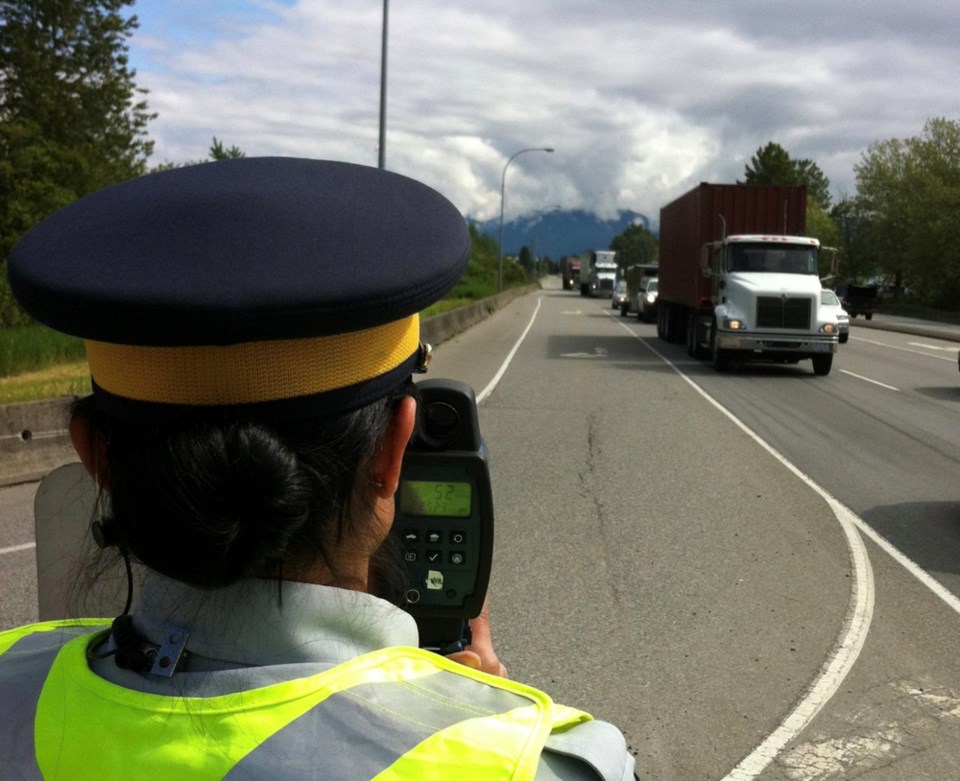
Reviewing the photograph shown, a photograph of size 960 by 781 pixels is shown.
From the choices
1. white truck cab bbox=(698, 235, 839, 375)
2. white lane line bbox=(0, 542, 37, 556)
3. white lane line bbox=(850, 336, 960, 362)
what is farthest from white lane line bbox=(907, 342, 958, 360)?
white lane line bbox=(0, 542, 37, 556)

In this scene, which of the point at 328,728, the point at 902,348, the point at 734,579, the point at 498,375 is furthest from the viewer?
the point at 902,348

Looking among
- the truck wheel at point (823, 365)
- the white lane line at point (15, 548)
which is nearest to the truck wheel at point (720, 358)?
the truck wheel at point (823, 365)

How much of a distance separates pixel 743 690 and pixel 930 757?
859 mm

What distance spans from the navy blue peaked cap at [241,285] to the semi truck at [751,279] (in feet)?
68.7

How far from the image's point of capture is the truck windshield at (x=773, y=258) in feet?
74.6

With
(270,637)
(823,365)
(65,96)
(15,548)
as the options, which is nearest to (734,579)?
(15,548)

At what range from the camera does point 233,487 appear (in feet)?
3.63

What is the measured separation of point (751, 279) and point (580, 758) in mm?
22100

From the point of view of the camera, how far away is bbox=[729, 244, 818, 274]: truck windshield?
2273 cm

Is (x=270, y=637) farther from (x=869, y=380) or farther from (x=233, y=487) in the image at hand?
(x=869, y=380)

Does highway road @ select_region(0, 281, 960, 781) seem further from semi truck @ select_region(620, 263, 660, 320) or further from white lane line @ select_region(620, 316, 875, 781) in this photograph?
semi truck @ select_region(620, 263, 660, 320)

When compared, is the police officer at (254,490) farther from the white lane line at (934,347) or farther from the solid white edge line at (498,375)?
the white lane line at (934,347)

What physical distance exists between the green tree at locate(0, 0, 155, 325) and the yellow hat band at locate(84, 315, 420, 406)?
32.7m

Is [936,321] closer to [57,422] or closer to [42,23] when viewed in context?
[42,23]
